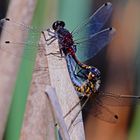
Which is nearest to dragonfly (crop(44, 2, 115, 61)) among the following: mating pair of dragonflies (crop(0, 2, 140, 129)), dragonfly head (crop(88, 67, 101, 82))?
Result: mating pair of dragonflies (crop(0, 2, 140, 129))

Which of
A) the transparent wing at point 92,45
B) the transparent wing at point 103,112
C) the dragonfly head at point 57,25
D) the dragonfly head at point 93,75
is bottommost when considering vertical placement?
the transparent wing at point 103,112

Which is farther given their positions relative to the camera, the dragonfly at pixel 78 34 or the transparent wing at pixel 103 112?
the transparent wing at pixel 103 112

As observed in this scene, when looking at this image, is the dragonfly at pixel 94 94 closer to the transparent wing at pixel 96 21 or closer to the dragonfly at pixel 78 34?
the dragonfly at pixel 78 34

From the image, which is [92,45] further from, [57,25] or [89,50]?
[57,25]

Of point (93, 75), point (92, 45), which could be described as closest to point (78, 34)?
point (92, 45)

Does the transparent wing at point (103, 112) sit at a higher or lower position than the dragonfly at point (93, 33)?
lower

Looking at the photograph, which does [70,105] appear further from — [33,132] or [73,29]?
[73,29]

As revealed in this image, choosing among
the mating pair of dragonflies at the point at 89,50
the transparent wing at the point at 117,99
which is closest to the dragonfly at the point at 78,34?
the mating pair of dragonflies at the point at 89,50
